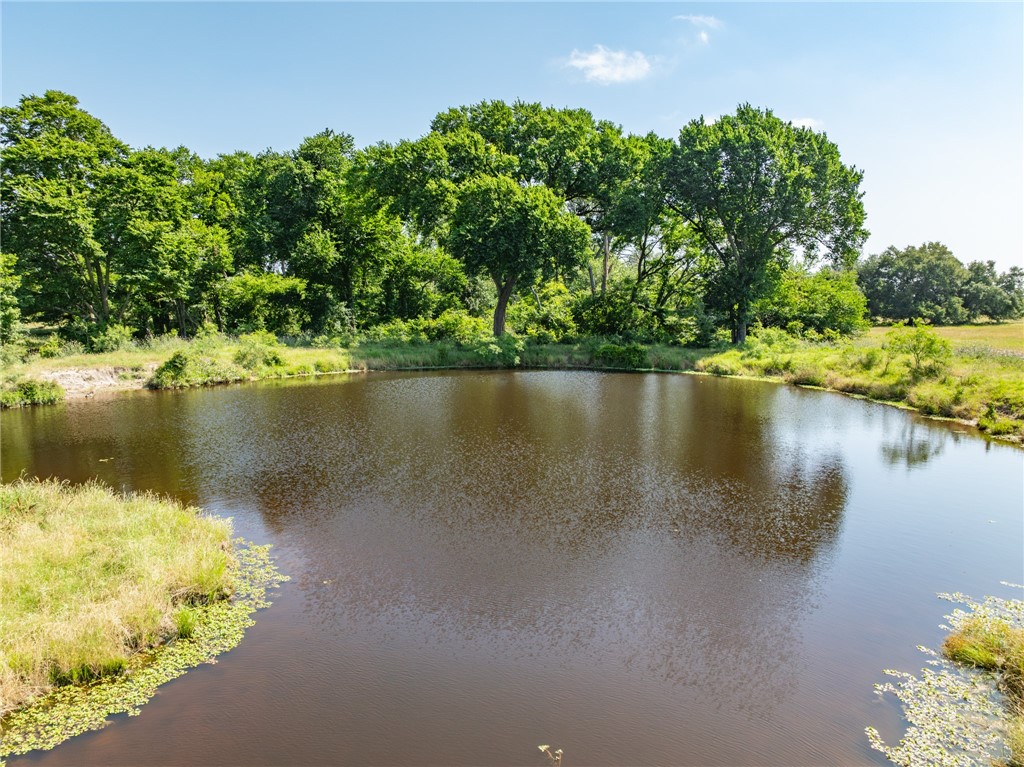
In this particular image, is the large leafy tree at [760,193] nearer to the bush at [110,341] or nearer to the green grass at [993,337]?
the green grass at [993,337]

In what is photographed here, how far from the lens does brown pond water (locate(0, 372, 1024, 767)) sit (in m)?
5.96

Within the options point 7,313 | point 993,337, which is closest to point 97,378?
point 7,313

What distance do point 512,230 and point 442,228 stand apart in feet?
21.8

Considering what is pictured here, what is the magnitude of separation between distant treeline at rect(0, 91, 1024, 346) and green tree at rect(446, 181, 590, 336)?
4.7 inches

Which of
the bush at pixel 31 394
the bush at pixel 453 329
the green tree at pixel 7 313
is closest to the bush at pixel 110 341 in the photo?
the green tree at pixel 7 313

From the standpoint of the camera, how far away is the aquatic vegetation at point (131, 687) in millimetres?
5758

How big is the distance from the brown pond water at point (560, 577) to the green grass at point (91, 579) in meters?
0.94

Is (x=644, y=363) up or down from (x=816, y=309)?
down

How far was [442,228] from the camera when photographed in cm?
3962

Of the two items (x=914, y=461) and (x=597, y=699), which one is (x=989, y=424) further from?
(x=597, y=699)

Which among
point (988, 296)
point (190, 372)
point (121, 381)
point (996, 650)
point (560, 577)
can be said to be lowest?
point (996, 650)

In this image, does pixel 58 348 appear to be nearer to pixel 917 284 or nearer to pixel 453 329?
pixel 453 329

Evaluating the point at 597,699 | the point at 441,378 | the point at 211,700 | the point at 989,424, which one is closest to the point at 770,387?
the point at 989,424

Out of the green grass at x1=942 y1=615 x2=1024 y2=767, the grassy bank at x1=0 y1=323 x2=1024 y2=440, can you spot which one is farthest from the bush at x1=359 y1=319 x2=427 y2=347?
the green grass at x1=942 y1=615 x2=1024 y2=767
